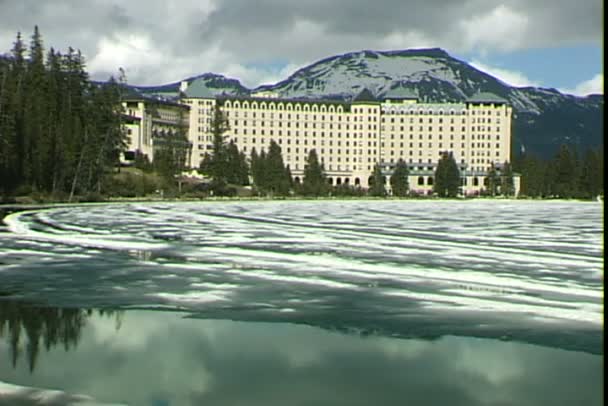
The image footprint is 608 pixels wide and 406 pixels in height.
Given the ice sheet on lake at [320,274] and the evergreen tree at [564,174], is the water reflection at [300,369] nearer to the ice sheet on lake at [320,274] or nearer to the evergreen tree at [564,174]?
the ice sheet on lake at [320,274]

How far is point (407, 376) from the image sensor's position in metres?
6.22

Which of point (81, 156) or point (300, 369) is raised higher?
point (81, 156)

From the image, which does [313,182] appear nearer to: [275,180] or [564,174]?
[275,180]

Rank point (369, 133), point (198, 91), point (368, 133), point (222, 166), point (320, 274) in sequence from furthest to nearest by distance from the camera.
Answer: point (369, 133), point (368, 133), point (198, 91), point (222, 166), point (320, 274)

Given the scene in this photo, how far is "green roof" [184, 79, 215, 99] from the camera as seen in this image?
184875 millimetres

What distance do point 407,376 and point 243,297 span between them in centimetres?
433

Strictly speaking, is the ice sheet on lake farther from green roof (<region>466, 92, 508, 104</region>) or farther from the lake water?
green roof (<region>466, 92, 508, 104</region>)

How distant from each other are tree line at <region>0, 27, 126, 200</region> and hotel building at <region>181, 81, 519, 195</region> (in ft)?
322

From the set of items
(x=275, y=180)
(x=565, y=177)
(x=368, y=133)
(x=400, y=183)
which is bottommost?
(x=400, y=183)

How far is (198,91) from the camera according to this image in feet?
611

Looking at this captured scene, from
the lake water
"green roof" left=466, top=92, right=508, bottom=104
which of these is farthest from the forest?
"green roof" left=466, top=92, right=508, bottom=104

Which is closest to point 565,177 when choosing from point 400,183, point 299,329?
point 400,183

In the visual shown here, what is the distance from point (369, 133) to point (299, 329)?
7460 inches

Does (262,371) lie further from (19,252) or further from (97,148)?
(97,148)
